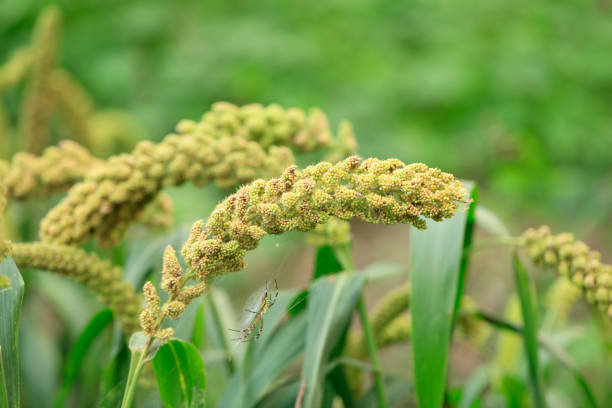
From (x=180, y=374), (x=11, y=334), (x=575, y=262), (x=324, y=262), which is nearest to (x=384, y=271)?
(x=324, y=262)

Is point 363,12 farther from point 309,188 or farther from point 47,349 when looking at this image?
point 309,188

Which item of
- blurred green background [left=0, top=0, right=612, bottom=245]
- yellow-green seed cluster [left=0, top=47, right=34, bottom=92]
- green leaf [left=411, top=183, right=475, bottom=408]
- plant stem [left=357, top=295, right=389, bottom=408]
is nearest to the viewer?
green leaf [left=411, top=183, right=475, bottom=408]

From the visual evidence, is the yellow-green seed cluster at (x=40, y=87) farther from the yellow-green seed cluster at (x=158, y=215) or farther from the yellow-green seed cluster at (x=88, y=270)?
the yellow-green seed cluster at (x=88, y=270)

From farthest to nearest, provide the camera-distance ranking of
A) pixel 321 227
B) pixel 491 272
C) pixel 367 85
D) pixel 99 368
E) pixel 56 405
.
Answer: pixel 367 85 < pixel 491 272 < pixel 99 368 < pixel 56 405 < pixel 321 227

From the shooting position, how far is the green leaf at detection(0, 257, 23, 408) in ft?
2.07

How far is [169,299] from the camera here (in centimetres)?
57

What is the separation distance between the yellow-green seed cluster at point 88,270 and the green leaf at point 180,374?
6.8 inches

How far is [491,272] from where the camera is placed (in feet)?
9.14

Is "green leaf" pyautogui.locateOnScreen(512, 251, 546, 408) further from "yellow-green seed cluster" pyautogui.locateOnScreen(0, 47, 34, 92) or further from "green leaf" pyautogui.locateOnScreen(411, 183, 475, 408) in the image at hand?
"yellow-green seed cluster" pyautogui.locateOnScreen(0, 47, 34, 92)

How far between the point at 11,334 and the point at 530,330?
0.69 metres

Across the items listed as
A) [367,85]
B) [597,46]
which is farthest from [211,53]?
[597,46]

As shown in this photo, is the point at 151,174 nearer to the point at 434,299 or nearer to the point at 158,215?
the point at 158,215

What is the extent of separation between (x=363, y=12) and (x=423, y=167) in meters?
3.36

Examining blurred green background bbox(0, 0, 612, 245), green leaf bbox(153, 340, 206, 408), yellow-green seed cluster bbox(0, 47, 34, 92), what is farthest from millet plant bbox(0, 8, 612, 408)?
blurred green background bbox(0, 0, 612, 245)
